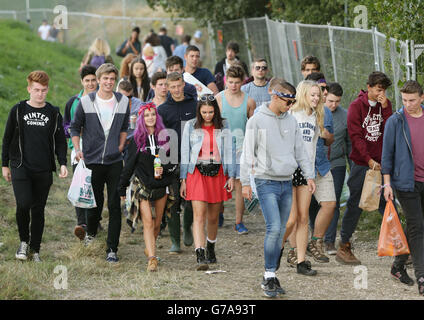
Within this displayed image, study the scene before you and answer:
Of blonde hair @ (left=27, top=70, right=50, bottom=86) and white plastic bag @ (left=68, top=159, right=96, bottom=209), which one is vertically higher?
blonde hair @ (left=27, top=70, right=50, bottom=86)

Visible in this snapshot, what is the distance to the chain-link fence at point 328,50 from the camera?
963cm

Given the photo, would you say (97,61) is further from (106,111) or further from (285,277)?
(285,277)

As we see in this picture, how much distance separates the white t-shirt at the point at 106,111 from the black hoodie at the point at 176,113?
0.60 meters

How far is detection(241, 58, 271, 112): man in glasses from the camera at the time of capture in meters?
10.0

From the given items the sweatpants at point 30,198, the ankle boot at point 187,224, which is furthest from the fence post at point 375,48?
the sweatpants at point 30,198

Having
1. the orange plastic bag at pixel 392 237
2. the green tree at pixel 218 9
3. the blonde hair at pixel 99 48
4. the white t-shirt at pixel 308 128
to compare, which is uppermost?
the green tree at pixel 218 9

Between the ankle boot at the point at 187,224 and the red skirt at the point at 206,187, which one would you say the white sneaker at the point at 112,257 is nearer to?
the red skirt at the point at 206,187

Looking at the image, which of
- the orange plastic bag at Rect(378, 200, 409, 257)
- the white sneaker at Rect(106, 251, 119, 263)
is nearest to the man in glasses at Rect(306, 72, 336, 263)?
the orange plastic bag at Rect(378, 200, 409, 257)

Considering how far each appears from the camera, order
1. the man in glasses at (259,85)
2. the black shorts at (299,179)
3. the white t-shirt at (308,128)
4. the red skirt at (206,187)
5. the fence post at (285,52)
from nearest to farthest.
Answer: the black shorts at (299,179) < the white t-shirt at (308,128) < the red skirt at (206,187) < the man in glasses at (259,85) < the fence post at (285,52)

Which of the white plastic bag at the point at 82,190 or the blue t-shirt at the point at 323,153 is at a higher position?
the blue t-shirt at the point at 323,153

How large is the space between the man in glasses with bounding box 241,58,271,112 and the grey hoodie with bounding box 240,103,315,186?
2.90 metres

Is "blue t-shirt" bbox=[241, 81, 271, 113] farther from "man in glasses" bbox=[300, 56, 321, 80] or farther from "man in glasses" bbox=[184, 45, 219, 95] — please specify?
"man in glasses" bbox=[184, 45, 219, 95]

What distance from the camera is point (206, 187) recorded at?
8.25 meters
